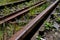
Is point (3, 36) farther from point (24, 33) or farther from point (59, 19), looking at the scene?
point (59, 19)

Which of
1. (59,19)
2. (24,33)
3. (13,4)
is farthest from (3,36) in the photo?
(13,4)

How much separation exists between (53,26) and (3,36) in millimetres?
1836

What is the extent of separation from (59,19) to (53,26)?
0.78m

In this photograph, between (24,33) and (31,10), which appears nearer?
(24,33)

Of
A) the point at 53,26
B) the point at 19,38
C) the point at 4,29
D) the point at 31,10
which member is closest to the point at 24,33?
the point at 19,38

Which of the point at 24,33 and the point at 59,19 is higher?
the point at 24,33

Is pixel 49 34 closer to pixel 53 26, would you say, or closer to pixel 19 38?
pixel 53 26

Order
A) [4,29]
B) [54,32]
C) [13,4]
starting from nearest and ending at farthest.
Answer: [4,29], [54,32], [13,4]

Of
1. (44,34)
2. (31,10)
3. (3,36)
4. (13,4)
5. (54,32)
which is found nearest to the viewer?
(3,36)

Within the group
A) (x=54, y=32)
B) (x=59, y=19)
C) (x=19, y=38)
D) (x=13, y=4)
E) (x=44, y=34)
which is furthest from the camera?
(x=13, y=4)

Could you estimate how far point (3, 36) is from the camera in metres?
3.48

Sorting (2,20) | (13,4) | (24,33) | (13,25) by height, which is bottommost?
(13,4)

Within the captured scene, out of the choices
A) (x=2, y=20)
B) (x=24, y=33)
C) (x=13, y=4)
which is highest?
(x=24, y=33)

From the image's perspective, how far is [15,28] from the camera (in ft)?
13.7
